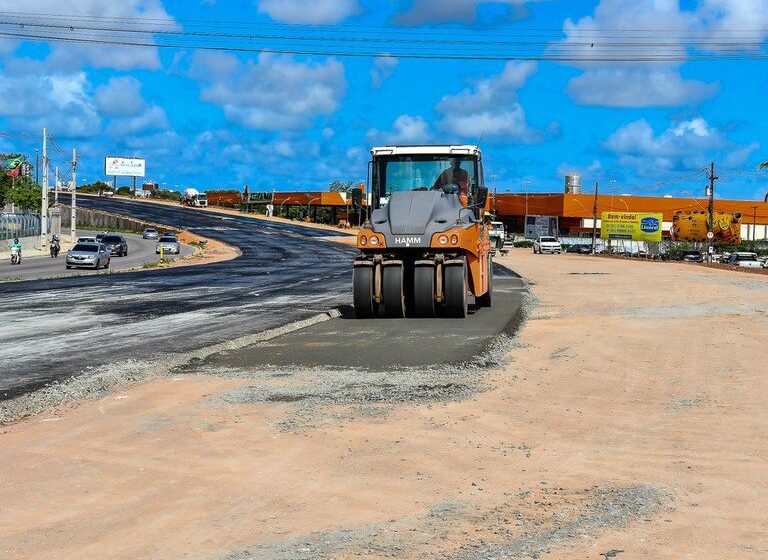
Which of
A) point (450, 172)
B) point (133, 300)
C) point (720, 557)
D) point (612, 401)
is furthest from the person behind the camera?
point (133, 300)

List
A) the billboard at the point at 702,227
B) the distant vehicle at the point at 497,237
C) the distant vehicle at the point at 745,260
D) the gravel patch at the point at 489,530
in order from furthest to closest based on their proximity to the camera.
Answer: the billboard at the point at 702,227 < the distant vehicle at the point at 745,260 < the distant vehicle at the point at 497,237 < the gravel patch at the point at 489,530

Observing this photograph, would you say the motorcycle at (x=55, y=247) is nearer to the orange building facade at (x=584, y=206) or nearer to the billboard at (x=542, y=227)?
the billboard at (x=542, y=227)

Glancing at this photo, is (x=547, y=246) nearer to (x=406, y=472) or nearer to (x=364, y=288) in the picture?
(x=364, y=288)

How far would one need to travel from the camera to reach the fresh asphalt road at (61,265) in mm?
50188

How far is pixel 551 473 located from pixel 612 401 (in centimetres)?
378

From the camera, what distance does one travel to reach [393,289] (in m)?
21.3

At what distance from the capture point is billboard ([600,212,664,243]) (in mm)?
112562

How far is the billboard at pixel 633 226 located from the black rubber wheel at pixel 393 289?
313 ft

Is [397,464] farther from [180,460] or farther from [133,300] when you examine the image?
[133,300]

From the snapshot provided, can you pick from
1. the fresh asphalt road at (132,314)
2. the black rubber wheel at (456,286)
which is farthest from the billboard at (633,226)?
the black rubber wheel at (456,286)

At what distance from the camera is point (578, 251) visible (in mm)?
107938

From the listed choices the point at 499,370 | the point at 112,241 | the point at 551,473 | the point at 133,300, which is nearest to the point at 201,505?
the point at 551,473

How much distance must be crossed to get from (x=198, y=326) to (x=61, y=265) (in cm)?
4437

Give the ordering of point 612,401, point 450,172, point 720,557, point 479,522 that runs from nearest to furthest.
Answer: point 720,557 → point 479,522 → point 612,401 → point 450,172
